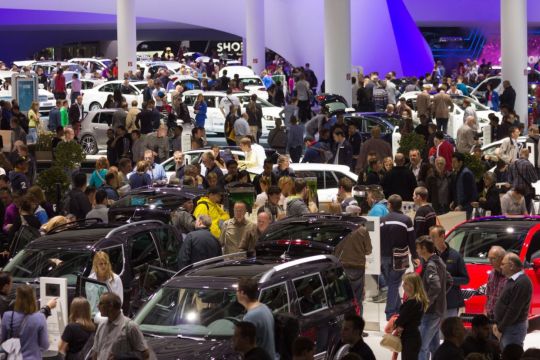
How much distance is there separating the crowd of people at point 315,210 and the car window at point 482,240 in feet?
1.77

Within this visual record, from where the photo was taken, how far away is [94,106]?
140 ft

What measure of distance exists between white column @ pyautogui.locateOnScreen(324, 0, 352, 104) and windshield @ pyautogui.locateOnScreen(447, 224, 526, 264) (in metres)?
22.5

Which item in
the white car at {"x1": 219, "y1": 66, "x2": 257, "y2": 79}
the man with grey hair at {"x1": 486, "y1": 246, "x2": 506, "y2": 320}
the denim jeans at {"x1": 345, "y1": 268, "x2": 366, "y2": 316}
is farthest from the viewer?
the white car at {"x1": 219, "y1": 66, "x2": 257, "y2": 79}

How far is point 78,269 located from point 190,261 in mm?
1409

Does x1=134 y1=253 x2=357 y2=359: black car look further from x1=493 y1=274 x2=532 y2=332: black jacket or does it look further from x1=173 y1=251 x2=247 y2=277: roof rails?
x1=493 y1=274 x2=532 y2=332: black jacket

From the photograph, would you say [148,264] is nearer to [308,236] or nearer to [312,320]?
[308,236]

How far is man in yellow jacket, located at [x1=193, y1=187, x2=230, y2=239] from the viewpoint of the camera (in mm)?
17484

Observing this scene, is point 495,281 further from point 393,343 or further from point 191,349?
point 191,349

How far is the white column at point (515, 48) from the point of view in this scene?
40.2m

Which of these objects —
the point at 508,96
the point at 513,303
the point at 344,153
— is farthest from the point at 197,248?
the point at 508,96

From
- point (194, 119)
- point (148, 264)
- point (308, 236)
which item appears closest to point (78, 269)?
point (148, 264)

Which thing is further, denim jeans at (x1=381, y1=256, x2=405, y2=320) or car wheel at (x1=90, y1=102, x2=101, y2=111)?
car wheel at (x1=90, y1=102, x2=101, y2=111)

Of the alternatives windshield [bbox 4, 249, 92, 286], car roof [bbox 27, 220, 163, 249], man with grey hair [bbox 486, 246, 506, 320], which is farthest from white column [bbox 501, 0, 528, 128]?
man with grey hair [bbox 486, 246, 506, 320]

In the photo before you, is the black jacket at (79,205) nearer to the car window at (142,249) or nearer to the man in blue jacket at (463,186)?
the car window at (142,249)
